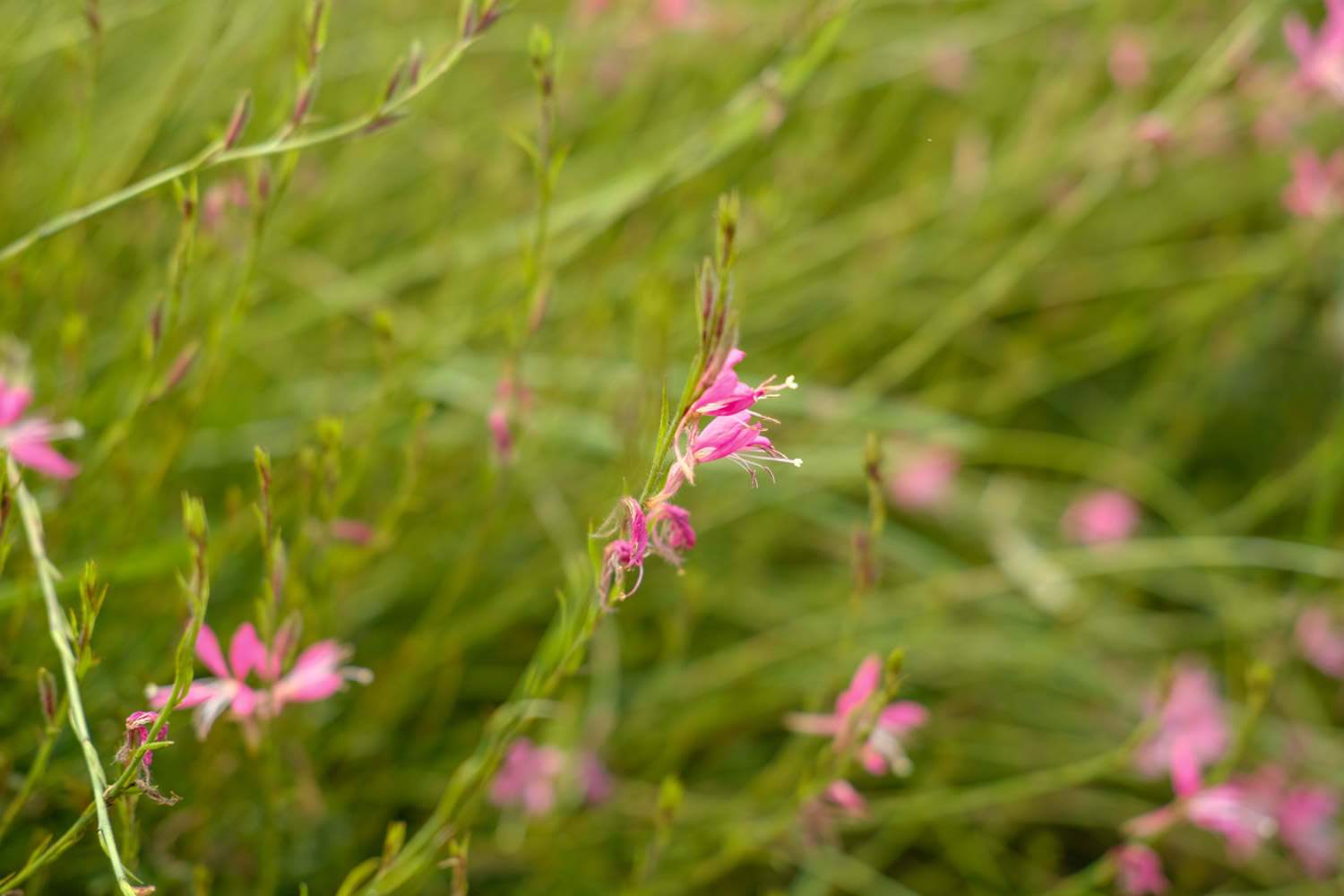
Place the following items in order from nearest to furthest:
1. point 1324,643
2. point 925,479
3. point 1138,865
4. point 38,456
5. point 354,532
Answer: point 38,456 → point 1138,865 → point 354,532 → point 1324,643 → point 925,479

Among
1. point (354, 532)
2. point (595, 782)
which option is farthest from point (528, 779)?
point (354, 532)

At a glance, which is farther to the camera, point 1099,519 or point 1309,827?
point 1099,519

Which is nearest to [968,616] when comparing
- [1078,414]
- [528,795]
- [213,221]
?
[1078,414]

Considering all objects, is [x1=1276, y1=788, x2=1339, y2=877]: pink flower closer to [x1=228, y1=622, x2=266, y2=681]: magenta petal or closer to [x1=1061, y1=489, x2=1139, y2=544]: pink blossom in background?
[x1=1061, y1=489, x2=1139, y2=544]: pink blossom in background

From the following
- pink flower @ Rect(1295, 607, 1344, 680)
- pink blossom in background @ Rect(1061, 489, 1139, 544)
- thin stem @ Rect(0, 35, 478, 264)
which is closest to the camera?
thin stem @ Rect(0, 35, 478, 264)

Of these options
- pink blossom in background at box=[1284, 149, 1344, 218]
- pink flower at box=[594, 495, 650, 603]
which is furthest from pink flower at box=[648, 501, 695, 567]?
pink blossom in background at box=[1284, 149, 1344, 218]

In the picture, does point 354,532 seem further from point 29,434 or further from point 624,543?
point 624,543
